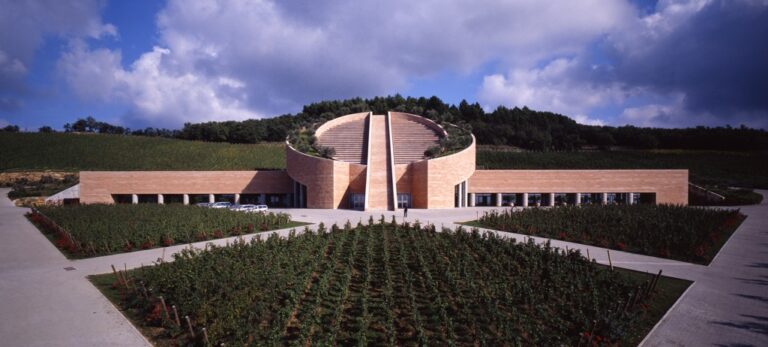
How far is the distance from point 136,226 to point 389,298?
14.6 m

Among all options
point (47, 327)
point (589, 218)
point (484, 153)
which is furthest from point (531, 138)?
point (47, 327)

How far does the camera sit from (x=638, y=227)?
19.2 meters

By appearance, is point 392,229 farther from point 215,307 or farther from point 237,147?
point 237,147

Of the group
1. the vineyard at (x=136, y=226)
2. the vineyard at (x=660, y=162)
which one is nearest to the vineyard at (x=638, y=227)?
the vineyard at (x=136, y=226)

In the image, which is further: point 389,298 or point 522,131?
point 522,131

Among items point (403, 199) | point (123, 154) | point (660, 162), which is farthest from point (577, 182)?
point (123, 154)

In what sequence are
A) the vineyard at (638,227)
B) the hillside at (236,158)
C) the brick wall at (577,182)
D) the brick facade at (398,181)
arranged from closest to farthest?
the vineyard at (638,227) → the brick facade at (398,181) → the brick wall at (577,182) → the hillside at (236,158)

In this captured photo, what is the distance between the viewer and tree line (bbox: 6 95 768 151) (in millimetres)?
62031

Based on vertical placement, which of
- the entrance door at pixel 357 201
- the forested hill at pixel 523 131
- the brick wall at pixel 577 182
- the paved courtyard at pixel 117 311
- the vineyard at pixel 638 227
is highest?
the forested hill at pixel 523 131

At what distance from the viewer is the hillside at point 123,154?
48.7 meters

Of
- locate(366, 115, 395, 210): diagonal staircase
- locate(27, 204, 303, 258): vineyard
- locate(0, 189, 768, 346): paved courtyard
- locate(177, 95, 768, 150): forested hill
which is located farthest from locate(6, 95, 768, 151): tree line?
locate(0, 189, 768, 346): paved courtyard

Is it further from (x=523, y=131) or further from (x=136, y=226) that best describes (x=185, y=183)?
(x=523, y=131)

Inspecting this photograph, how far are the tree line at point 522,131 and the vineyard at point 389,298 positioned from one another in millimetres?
44318

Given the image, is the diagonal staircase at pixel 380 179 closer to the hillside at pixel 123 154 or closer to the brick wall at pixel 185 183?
the brick wall at pixel 185 183
